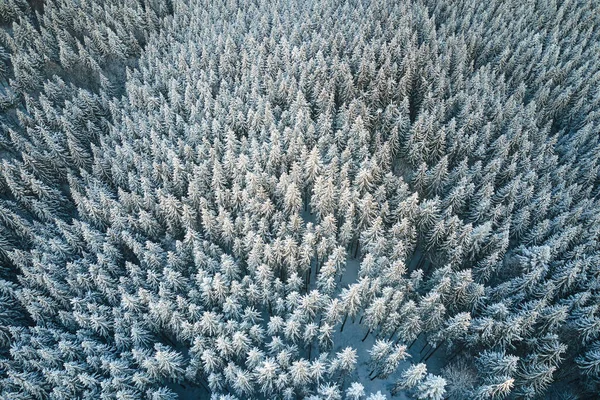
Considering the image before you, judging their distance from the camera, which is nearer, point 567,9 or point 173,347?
point 173,347

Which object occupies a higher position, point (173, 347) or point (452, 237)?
point (452, 237)

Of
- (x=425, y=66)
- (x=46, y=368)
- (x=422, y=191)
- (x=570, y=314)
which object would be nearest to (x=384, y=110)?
(x=425, y=66)

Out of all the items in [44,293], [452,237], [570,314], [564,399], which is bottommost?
[564,399]

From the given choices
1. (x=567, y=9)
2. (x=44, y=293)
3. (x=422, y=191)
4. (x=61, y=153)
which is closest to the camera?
(x=44, y=293)

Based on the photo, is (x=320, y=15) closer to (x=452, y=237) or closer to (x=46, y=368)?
(x=452, y=237)

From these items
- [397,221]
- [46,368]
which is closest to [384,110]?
[397,221]

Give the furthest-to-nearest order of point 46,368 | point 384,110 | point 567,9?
1. point 567,9
2. point 384,110
3. point 46,368
